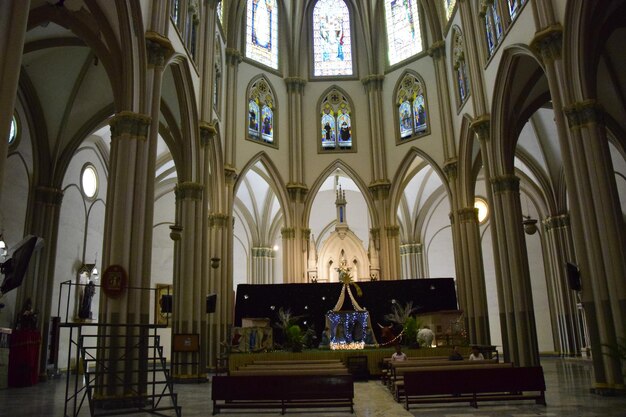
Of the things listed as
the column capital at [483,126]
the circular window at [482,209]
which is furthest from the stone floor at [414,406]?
the circular window at [482,209]

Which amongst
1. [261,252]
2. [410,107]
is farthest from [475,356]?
[261,252]

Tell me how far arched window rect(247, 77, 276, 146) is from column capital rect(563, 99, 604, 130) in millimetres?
17981

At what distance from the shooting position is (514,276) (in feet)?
60.4

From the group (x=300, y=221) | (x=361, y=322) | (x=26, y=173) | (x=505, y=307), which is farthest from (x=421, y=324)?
(x=26, y=173)

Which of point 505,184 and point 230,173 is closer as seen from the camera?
point 505,184

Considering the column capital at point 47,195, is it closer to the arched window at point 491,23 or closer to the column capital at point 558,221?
the arched window at point 491,23

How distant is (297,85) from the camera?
102 ft

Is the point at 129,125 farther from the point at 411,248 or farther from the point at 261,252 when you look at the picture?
the point at 411,248

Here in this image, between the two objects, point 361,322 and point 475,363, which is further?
point 361,322

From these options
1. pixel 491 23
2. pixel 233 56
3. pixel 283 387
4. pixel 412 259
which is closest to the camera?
pixel 283 387

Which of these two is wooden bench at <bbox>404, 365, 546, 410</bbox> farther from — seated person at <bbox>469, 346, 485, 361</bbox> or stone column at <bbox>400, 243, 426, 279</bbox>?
stone column at <bbox>400, 243, 426, 279</bbox>

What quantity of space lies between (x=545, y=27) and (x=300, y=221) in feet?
57.1

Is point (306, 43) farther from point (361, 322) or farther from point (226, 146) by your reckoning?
point (361, 322)

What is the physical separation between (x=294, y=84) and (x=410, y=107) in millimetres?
6676
